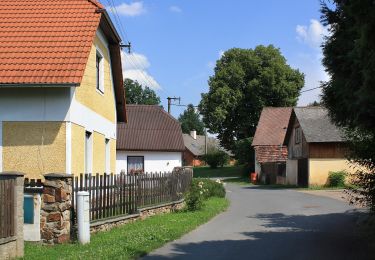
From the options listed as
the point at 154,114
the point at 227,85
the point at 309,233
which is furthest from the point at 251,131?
the point at 309,233

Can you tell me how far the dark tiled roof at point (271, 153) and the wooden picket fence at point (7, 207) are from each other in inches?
1699

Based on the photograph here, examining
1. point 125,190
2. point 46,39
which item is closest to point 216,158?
point 125,190

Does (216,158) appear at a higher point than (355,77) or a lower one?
lower

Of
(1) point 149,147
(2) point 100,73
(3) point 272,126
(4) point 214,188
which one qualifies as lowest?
(4) point 214,188

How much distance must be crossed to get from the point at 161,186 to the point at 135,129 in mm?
19434

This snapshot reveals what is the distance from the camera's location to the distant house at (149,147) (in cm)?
3625

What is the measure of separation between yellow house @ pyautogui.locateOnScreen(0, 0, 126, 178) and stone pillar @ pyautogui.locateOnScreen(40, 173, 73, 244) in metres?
2.58

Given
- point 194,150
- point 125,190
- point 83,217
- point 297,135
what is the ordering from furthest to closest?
point 194,150 < point 297,135 < point 125,190 < point 83,217

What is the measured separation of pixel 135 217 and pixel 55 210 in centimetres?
475

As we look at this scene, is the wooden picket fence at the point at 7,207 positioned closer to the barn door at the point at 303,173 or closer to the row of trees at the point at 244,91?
the barn door at the point at 303,173

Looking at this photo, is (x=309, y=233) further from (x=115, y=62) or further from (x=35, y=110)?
(x=115, y=62)

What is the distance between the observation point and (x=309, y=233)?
14.1 metres

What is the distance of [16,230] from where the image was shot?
9.91 meters

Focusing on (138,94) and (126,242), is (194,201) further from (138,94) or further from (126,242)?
(138,94)
